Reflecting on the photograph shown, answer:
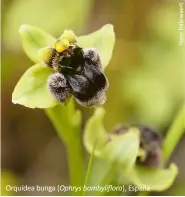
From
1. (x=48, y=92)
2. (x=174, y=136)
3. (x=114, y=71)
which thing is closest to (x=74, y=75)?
(x=48, y=92)

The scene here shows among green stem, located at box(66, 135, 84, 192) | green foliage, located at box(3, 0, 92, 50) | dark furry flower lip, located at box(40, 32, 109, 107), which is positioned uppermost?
dark furry flower lip, located at box(40, 32, 109, 107)

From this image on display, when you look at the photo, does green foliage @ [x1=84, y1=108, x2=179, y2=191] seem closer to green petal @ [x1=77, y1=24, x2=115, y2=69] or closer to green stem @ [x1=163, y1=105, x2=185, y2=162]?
green stem @ [x1=163, y1=105, x2=185, y2=162]

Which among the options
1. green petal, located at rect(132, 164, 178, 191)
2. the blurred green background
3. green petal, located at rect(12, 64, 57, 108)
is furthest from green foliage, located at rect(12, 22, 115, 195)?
the blurred green background

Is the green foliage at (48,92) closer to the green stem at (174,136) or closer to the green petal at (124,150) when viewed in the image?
the green petal at (124,150)

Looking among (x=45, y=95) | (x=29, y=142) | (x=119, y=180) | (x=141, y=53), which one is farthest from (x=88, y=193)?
(x=141, y=53)

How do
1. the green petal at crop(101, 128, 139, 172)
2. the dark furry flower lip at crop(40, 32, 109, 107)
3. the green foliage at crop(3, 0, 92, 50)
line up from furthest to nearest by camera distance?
1. the green foliage at crop(3, 0, 92, 50)
2. the green petal at crop(101, 128, 139, 172)
3. the dark furry flower lip at crop(40, 32, 109, 107)

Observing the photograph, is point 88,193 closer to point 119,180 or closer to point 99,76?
point 119,180
